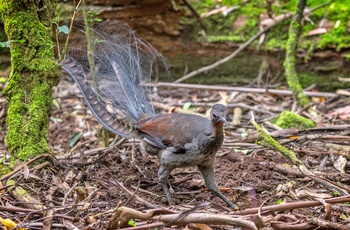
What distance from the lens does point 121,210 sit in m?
3.06

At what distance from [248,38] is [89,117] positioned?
2579mm

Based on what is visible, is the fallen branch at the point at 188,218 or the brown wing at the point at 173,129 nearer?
the fallen branch at the point at 188,218

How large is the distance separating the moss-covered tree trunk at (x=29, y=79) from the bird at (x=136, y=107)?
36cm

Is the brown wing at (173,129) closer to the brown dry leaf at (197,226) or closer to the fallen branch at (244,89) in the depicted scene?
the brown dry leaf at (197,226)

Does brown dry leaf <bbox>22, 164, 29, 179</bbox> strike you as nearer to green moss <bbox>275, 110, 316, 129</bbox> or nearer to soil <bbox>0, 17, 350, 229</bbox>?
soil <bbox>0, 17, 350, 229</bbox>

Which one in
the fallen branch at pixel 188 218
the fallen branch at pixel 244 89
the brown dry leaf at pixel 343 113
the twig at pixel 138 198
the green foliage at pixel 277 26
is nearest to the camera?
the fallen branch at pixel 188 218

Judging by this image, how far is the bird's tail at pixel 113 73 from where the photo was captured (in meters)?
4.59

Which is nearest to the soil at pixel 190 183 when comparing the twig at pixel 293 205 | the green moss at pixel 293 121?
the twig at pixel 293 205

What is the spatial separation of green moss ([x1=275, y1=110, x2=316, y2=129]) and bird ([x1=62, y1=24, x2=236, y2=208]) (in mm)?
1726

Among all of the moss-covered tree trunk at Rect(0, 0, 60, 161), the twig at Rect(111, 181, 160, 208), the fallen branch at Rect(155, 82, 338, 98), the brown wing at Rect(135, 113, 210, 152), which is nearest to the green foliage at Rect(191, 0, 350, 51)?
the fallen branch at Rect(155, 82, 338, 98)

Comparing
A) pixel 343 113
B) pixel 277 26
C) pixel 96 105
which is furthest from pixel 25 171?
pixel 277 26

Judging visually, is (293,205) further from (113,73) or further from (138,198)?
(113,73)

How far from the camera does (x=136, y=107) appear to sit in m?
4.94

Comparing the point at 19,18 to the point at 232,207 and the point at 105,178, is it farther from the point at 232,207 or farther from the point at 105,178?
the point at 232,207
